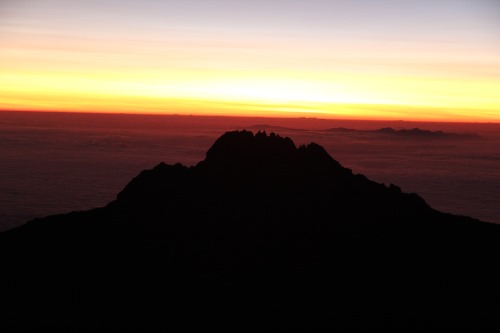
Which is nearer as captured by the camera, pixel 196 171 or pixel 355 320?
pixel 355 320

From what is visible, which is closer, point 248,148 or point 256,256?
point 256,256

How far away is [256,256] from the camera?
25.9 m

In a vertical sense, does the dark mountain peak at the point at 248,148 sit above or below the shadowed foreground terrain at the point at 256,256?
above

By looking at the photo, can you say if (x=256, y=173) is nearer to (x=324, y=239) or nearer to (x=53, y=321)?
(x=324, y=239)

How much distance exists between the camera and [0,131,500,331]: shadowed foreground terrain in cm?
2434

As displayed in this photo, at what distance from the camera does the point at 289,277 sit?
25.5 meters

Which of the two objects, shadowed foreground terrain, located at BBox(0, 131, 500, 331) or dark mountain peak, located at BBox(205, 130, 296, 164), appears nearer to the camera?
shadowed foreground terrain, located at BBox(0, 131, 500, 331)

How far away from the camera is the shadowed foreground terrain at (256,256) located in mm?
24344

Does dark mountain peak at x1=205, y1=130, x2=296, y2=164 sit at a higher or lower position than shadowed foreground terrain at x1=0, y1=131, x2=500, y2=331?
higher

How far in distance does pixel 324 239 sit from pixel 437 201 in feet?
387

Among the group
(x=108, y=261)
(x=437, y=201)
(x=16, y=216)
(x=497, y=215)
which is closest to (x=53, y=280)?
(x=108, y=261)

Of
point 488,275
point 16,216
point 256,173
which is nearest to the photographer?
point 488,275

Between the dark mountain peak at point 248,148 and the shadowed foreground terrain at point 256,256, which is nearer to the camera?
the shadowed foreground terrain at point 256,256

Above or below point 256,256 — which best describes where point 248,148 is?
above
